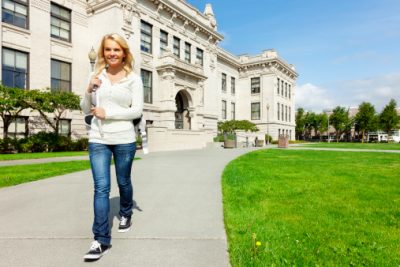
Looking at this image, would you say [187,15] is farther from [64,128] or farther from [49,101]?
[49,101]

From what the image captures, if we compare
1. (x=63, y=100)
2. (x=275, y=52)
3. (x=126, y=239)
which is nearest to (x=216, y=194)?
(x=126, y=239)

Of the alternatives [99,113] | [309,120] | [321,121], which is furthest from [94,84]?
[321,121]

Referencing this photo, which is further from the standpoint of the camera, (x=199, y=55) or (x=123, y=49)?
(x=199, y=55)

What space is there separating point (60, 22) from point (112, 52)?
2168 centimetres

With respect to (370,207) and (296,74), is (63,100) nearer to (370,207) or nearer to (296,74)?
(370,207)

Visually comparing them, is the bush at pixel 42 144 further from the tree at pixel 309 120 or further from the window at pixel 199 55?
the tree at pixel 309 120

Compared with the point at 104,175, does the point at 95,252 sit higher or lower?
lower

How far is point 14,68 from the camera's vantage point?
17.9 meters

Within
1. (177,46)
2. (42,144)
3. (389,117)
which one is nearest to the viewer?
(42,144)

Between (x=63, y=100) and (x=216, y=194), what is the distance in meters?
15.3

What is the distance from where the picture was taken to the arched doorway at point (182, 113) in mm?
27984

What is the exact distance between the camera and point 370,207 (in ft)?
13.9

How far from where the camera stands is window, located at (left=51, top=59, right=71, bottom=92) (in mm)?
20086

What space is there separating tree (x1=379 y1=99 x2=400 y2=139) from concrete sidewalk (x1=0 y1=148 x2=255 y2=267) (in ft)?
230
